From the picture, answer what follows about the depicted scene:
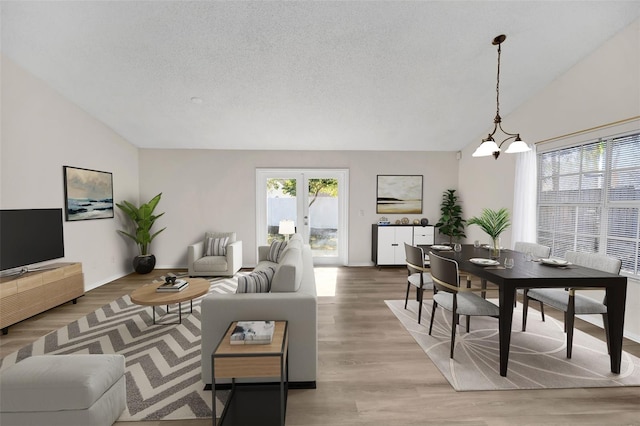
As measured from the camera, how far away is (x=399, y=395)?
212 cm

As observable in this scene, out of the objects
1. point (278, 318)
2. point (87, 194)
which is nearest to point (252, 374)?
point (278, 318)

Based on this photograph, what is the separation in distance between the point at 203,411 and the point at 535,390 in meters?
2.44

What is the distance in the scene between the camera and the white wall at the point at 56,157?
3402 mm

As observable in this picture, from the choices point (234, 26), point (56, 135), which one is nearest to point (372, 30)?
point (234, 26)

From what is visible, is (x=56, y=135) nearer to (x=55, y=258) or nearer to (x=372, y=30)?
(x=55, y=258)

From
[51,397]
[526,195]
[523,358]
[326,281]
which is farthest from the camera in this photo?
[326,281]

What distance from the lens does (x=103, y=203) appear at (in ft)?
16.1

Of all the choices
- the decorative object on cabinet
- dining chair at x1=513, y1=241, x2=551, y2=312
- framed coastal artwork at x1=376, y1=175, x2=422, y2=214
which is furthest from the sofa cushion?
dining chair at x1=513, y1=241, x2=551, y2=312

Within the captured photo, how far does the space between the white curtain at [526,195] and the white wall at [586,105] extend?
23 centimetres

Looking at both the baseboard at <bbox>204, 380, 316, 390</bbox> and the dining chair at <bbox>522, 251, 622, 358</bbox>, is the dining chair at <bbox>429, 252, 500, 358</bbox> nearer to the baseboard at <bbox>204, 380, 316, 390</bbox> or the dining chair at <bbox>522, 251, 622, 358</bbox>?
the dining chair at <bbox>522, 251, 622, 358</bbox>

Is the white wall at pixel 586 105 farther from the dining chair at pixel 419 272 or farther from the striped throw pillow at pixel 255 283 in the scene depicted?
the striped throw pillow at pixel 255 283

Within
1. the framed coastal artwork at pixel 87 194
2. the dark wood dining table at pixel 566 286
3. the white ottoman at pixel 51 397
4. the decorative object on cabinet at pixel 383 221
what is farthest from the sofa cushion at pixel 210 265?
the dark wood dining table at pixel 566 286

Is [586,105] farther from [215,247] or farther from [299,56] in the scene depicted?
[215,247]

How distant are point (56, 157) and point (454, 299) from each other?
5.32 metres
